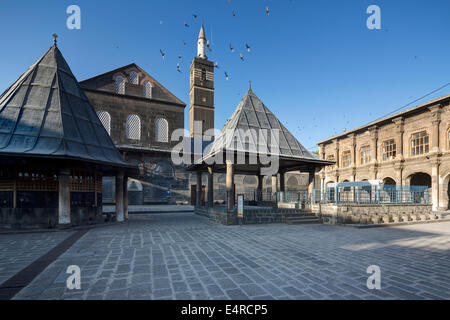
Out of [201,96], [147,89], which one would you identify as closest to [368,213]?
[147,89]

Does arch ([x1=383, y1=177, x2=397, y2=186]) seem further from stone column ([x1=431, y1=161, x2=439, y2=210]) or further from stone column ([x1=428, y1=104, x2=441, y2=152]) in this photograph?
stone column ([x1=428, y1=104, x2=441, y2=152])

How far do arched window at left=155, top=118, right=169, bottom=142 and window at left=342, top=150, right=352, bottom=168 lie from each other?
A: 2508 centimetres

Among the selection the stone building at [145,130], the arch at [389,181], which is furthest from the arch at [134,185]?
the arch at [389,181]

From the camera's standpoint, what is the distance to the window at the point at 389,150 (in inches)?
995

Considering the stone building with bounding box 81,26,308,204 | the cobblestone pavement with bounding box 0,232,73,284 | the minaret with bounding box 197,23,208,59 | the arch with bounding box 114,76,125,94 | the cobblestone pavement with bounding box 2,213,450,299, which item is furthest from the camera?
the minaret with bounding box 197,23,208,59

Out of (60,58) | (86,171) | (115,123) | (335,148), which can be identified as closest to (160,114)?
(115,123)

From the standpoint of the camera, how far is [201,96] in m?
37.8

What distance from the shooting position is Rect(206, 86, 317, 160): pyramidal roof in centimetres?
1168

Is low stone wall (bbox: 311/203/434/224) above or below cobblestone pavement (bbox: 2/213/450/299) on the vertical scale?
below

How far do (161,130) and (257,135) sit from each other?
2041cm

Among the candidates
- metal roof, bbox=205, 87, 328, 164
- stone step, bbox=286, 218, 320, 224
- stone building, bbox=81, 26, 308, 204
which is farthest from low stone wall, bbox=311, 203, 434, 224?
stone building, bbox=81, 26, 308, 204

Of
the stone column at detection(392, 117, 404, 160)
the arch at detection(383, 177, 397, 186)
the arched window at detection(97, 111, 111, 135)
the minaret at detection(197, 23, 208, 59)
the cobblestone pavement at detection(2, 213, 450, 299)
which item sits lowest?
the cobblestone pavement at detection(2, 213, 450, 299)

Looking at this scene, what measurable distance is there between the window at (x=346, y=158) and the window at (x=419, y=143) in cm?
821

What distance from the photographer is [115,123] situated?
91.4ft
